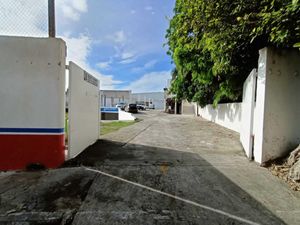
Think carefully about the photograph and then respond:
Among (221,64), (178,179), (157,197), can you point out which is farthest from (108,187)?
(221,64)

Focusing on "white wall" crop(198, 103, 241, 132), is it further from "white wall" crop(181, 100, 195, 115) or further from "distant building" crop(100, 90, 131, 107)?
"distant building" crop(100, 90, 131, 107)

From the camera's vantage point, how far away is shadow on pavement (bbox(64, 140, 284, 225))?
9.91ft

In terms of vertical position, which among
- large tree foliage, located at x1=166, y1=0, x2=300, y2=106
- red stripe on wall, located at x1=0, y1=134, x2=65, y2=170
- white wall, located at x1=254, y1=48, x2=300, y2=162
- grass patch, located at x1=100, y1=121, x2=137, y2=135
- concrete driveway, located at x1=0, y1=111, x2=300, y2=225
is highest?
large tree foliage, located at x1=166, y1=0, x2=300, y2=106

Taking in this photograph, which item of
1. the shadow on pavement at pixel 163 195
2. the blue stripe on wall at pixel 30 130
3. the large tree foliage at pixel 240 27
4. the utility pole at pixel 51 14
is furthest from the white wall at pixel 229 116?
Answer: the utility pole at pixel 51 14

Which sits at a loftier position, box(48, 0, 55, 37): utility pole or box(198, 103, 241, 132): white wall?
box(48, 0, 55, 37): utility pole

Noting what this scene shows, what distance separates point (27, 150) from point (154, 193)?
313 cm

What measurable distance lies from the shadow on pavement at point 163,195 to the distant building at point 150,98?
2868 inches

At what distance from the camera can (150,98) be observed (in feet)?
280

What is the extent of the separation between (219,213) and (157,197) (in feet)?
3.15

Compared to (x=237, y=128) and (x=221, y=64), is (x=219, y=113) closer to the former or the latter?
(x=237, y=128)

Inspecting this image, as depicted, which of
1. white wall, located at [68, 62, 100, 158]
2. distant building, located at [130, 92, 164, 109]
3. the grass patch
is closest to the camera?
white wall, located at [68, 62, 100, 158]

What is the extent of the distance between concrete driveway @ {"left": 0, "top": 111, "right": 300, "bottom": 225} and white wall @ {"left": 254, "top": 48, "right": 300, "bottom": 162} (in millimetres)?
743

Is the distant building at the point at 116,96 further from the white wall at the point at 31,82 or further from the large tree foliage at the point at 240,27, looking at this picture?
the white wall at the point at 31,82

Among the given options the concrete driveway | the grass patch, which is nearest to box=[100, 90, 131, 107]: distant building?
the grass patch
